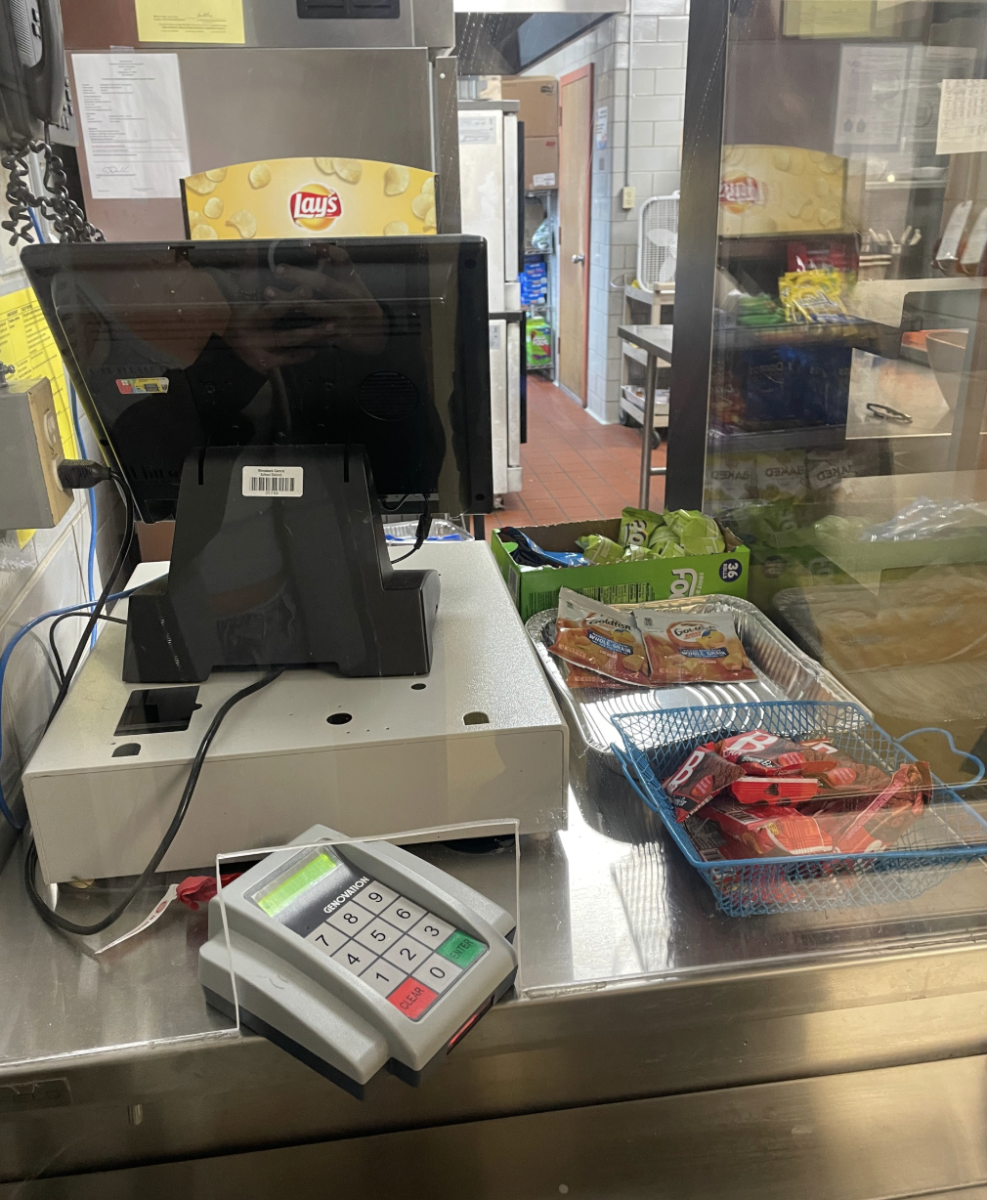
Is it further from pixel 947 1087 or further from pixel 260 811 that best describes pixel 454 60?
pixel 947 1087

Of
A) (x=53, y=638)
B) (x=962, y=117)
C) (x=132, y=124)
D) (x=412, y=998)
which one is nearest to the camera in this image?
(x=412, y=998)

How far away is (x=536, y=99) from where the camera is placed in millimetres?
1542

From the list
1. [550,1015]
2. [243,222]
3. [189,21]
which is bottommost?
[550,1015]

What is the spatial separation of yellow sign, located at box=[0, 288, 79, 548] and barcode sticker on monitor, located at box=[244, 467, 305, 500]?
19 cm

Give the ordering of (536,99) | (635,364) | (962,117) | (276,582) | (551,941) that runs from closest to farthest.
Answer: (551,941) → (276,582) → (962,117) → (536,99) → (635,364)

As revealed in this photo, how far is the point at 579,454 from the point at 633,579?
1001 millimetres

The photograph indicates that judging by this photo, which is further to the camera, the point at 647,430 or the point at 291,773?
the point at 647,430

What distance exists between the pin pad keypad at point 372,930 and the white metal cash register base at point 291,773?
7cm

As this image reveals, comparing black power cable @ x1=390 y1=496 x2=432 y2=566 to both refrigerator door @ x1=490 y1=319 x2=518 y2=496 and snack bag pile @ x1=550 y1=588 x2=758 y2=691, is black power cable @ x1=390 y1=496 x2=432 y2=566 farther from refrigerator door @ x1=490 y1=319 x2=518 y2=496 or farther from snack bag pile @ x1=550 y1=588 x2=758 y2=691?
snack bag pile @ x1=550 y1=588 x2=758 y2=691

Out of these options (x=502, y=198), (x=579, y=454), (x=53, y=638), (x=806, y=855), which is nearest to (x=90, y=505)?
(x=53, y=638)

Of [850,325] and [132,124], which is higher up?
[132,124]

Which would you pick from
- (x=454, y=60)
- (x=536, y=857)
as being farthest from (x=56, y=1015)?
(x=454, y=60)

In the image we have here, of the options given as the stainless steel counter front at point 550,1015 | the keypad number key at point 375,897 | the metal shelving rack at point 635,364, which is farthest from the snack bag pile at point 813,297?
the keypad number key at point 375,897

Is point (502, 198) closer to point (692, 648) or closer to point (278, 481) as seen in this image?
point (692, 648)
